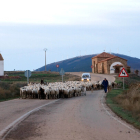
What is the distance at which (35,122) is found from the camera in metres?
10.1

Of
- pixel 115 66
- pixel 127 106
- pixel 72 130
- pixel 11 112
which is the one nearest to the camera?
pixel 72 130

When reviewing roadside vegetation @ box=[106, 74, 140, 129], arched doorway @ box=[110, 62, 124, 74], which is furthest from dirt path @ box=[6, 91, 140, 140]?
arched doorway @ box=[110, 62, 124, 74]

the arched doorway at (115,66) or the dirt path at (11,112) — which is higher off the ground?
the arched doorway at (115,66)

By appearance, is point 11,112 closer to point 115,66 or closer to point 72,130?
point 72,130

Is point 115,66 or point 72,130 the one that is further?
point 115,66

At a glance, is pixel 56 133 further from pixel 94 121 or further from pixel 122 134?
pixel 94 121

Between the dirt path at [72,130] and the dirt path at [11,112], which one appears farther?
the dirt path at [11,112]

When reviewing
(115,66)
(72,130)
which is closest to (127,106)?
(72,130)

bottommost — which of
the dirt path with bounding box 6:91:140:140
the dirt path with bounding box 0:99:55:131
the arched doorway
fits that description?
the dirt path with bounding box 6:91:140:140

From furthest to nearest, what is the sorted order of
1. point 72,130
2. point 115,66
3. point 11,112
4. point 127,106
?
point 115,66
point 127,106
point 11,112
point 72,130

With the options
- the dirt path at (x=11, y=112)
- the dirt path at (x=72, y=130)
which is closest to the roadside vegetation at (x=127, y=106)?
the dirt path at (x=72, y=130)

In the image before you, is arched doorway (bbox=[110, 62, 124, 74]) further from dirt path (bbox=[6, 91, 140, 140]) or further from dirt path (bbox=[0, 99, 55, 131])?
dirt path (bbox=[6, 91, 140, 140])

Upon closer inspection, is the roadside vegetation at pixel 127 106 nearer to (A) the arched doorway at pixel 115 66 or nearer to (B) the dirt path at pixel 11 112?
(B) the dirt path at pixel 11 112

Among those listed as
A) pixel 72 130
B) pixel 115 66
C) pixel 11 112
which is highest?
pixel 115 66
